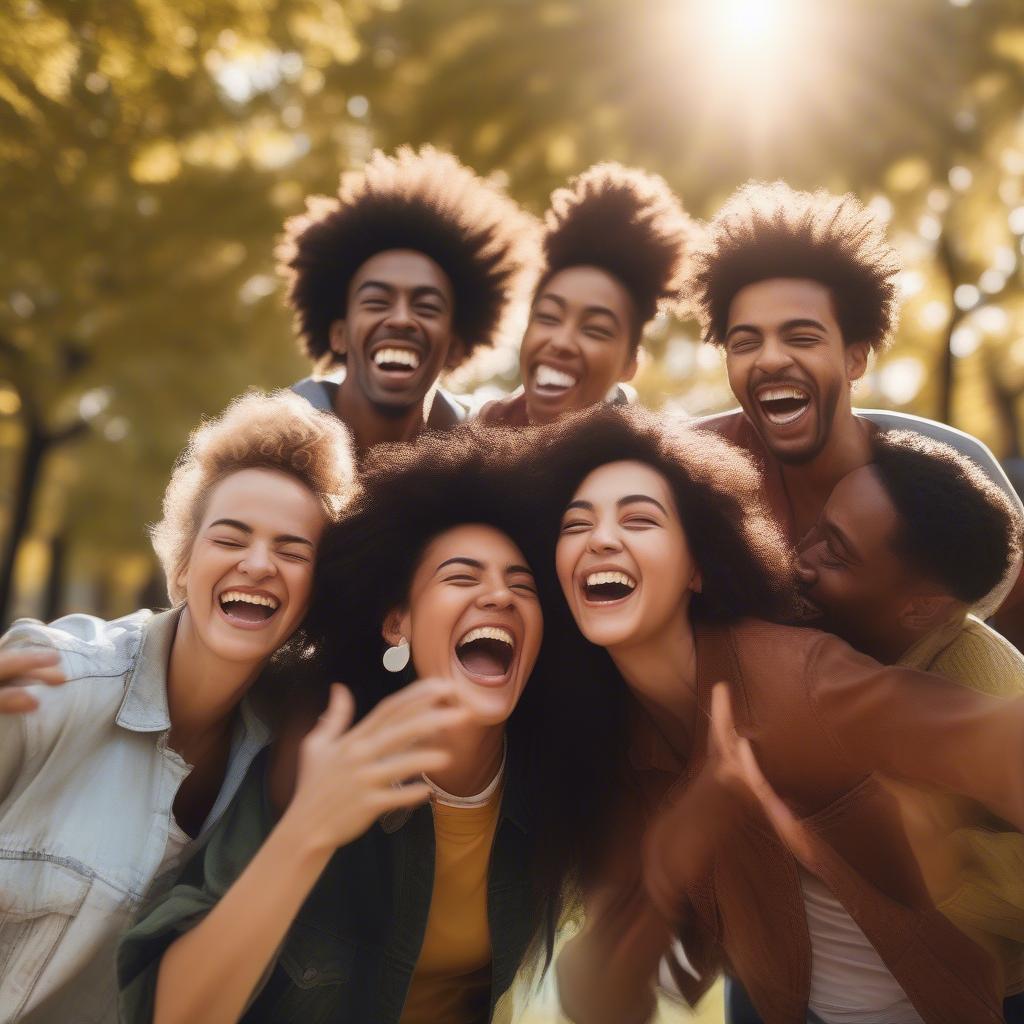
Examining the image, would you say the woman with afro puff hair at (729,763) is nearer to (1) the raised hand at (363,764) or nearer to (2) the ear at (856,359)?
(1) the raised hand at (363,764)

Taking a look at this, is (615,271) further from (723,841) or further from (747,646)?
(723,841)

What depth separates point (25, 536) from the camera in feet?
41.5

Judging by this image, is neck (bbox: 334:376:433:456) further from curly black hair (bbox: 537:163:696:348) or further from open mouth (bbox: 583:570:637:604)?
open mouth (bbox: 583:570:637:604)

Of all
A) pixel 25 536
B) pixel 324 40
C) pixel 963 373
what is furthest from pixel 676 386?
pixel 25 536

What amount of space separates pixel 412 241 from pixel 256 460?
219cm

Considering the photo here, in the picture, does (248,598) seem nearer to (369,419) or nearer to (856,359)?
(369,419)

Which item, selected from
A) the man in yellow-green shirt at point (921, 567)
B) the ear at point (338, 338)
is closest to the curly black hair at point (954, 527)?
the man in yellow-green shirt at point (921, 567)

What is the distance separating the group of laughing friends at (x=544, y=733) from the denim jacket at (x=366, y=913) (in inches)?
0.4

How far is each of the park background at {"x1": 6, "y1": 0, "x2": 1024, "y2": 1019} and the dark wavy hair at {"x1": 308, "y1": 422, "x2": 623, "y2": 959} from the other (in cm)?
389

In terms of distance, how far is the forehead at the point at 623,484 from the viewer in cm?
321

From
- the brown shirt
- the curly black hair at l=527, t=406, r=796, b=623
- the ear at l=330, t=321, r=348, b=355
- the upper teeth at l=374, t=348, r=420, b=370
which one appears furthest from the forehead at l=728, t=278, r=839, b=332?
the ear at l=330, t=321, r=348, b=355

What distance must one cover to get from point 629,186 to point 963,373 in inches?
363

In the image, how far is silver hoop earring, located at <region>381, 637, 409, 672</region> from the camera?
141 inches

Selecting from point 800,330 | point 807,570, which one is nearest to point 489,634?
point 807,570
